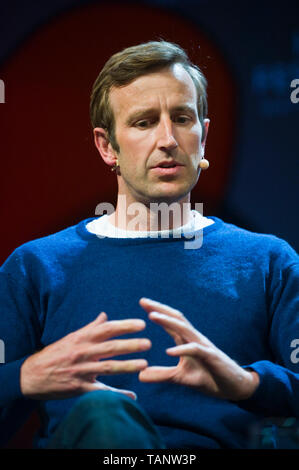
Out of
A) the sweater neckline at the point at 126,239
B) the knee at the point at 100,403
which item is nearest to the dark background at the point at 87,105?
the sweater neckline at the point at 126,239

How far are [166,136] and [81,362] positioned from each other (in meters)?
0.61

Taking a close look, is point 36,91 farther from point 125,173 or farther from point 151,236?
point 151,236

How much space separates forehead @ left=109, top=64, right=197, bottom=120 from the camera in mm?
1621

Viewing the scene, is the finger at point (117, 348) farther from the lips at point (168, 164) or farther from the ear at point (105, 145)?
the ear at point (105, 145)

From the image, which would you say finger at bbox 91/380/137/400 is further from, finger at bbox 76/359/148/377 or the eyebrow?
the eyebrow

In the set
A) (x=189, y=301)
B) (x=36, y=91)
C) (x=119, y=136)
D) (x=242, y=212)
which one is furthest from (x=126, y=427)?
(x=36, y=91)

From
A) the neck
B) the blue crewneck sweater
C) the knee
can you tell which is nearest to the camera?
the knee

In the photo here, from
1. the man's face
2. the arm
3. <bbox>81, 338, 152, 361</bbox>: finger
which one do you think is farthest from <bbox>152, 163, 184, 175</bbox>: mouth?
<bbox>81, 338, 152, 361</bbox>: finger

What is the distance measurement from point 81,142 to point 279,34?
2.48 ft

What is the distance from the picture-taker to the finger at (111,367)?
127 cm

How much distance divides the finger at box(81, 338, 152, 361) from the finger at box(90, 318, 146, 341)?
17 mm

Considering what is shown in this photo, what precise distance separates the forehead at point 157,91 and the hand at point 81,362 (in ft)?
1.99

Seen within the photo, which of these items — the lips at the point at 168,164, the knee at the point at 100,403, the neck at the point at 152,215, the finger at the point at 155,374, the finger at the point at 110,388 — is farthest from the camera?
the neck at the point at 152,215

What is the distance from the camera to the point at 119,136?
1692 mm
